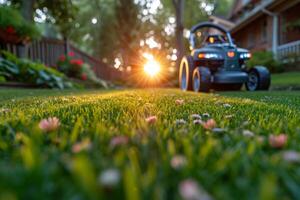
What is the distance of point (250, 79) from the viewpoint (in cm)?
753

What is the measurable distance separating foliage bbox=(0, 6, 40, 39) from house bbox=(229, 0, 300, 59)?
9763 millimetres

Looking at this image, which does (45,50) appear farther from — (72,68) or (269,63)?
(269,63)

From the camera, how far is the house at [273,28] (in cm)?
1488

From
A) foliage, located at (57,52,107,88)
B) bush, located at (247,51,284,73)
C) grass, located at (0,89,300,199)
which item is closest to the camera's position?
grass, located at (0,89,300,199)

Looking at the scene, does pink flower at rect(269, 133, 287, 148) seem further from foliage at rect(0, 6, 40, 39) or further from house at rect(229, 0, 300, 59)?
→ house at rect(229, 0, 300, 59)

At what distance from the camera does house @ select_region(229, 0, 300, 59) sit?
1488 cm

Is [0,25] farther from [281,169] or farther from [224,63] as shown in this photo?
[281,169]

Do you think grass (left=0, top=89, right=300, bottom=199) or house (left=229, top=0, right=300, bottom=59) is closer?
grass (left=0, top=89, right=300, bottom=199)

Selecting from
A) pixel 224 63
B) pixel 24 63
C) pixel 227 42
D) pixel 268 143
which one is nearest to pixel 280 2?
pixel 227 42

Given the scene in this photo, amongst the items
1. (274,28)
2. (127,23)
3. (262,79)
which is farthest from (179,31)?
(127,23)

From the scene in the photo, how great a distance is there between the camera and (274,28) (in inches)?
645

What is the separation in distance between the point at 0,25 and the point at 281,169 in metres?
10.0

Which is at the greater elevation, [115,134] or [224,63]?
[224,63]

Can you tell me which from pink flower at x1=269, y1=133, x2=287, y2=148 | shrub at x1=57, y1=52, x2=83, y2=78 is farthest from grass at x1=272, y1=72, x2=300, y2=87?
pink flower at x1=269, y1=133, x2=287, y2=148
